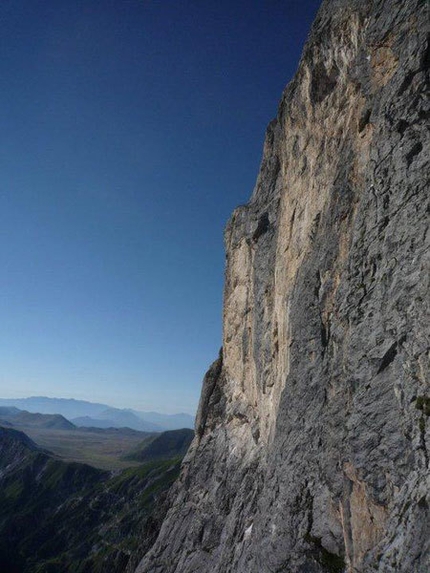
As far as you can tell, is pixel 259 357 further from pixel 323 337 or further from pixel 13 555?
pixel 13 555

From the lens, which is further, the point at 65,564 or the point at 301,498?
the point at 65,564

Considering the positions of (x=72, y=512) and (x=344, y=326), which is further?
(x=72, y=512)

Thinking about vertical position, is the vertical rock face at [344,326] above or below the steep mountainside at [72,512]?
above

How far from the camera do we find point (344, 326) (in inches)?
792

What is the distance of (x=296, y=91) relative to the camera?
30.6 m

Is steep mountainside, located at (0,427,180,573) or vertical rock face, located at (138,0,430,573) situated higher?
vertical rock face, located at (138,0,430,573)

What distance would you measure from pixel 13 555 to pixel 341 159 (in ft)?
474

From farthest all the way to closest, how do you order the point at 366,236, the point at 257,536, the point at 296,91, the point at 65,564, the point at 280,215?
the point at 65,564
the point at 280,215
the point at 296,91
the point at 257,536
the point at 366,236

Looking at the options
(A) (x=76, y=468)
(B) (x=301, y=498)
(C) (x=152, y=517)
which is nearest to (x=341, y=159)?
(B) (x=301, y=498)

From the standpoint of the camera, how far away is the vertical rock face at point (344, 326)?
15.5m

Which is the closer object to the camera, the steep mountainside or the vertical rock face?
the vertical rock face

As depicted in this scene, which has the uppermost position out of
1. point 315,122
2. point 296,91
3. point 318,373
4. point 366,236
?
point 296,91

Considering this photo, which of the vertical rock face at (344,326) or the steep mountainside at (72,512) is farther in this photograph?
the steep mountainside at (72,512)

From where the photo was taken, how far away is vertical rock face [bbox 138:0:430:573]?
610 inches
